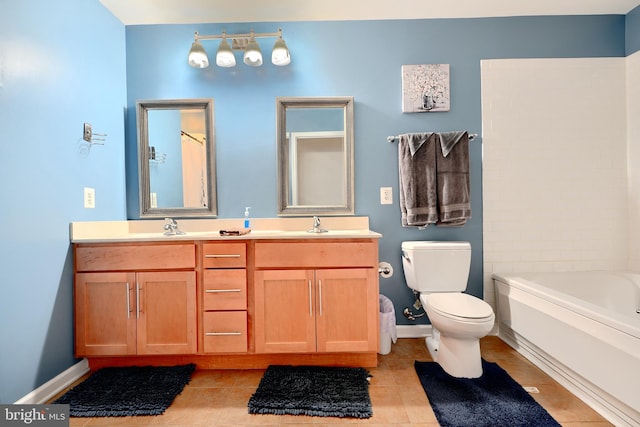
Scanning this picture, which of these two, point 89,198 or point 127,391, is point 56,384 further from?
point 89,198

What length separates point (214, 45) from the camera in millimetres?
2174

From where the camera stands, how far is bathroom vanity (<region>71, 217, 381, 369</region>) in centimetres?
167

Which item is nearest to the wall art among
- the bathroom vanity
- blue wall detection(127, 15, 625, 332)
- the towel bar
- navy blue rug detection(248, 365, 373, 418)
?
blue wall detection(127, 15, 625, 332)

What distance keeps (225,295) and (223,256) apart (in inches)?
8.8

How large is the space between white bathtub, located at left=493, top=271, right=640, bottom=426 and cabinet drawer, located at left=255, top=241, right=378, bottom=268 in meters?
0.98

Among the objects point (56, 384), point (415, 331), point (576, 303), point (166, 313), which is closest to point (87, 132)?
point (166, 313)

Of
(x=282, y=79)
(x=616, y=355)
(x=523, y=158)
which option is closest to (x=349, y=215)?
(x=282, y=79)

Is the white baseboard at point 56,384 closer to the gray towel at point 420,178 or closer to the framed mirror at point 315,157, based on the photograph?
the framed mirror at point 315,157

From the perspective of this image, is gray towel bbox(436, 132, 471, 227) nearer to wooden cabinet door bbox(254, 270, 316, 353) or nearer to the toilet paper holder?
the toilet paper holder

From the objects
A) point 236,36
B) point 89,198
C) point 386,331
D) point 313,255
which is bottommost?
point 386,331

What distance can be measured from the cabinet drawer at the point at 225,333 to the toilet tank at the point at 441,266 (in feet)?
3.81

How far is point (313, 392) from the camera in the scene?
1501 millimetres

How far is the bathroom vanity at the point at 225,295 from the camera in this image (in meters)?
1.67

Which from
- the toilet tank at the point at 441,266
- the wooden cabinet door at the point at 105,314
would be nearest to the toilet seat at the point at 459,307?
the toilet tank at the point at 441,266
